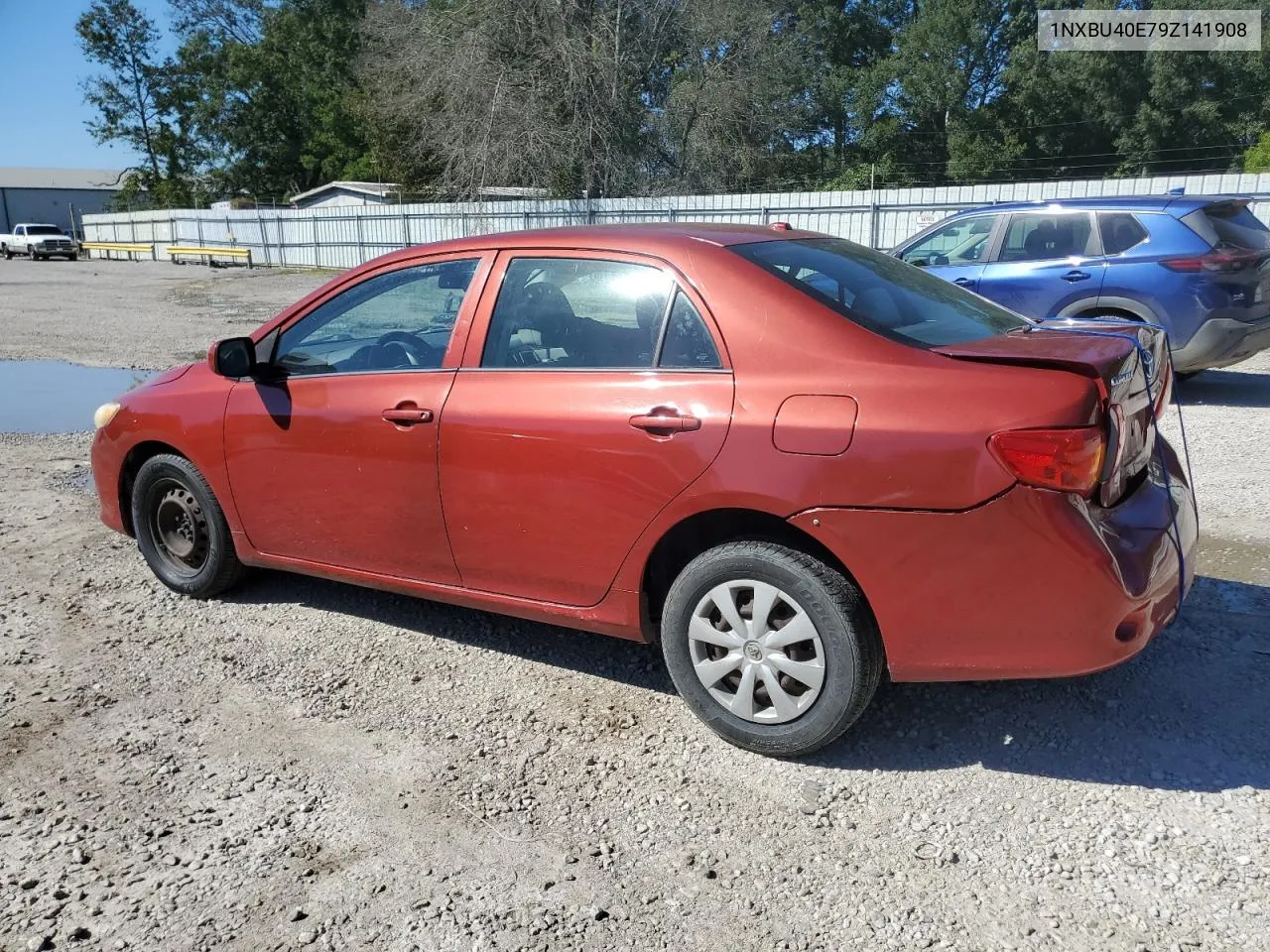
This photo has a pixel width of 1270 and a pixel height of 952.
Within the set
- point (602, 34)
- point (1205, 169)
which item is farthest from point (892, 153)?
point (602, 34)

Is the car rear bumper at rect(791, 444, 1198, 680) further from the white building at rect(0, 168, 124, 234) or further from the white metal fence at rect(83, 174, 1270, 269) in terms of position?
the white building at rect(0, 168, 124, 234)

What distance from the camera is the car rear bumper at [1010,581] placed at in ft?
9.17

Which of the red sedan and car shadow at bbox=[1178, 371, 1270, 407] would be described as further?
car shadow at bbox=[1178, 371, 1270, 407]

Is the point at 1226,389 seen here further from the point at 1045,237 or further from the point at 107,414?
the point at 107,414

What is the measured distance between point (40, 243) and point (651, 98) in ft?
99.4

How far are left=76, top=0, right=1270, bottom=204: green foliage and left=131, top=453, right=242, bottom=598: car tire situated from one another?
29.2 meters

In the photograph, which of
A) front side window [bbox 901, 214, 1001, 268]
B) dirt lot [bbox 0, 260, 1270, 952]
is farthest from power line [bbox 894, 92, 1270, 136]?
dirt lot [bbox 0, 260, 1270, 952]

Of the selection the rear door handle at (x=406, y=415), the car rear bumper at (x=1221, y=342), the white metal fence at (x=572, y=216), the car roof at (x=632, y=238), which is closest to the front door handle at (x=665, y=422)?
the car roof at (x=632, y=238)

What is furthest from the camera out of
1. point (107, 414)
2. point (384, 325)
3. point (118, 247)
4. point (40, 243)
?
point (118, 247)

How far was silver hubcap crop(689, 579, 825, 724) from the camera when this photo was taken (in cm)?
314

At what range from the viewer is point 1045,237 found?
8812 mm

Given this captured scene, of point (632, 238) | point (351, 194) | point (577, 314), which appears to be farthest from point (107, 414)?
point (351, 194)

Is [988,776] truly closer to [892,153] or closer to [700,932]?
[700,932]

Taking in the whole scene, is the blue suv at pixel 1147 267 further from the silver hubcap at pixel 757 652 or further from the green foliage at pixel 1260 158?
Result: the green foliage at pixel 1260 158
